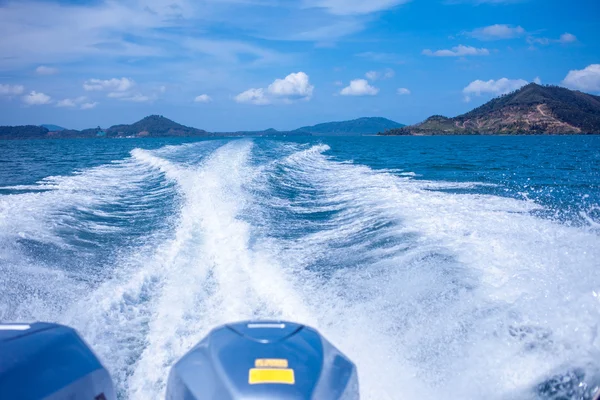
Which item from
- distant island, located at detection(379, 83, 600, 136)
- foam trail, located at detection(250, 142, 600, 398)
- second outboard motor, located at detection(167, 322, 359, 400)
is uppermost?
distant island, located at detection(379, 83, 600, 136)

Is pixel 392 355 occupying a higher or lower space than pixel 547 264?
lower

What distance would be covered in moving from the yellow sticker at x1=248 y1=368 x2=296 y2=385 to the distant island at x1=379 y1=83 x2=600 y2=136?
5075 inches

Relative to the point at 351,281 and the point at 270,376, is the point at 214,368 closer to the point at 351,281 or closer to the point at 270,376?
the point at 270,376

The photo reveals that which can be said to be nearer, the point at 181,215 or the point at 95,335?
the point at 95,335

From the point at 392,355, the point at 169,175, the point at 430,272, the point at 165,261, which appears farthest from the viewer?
the point at 169,175

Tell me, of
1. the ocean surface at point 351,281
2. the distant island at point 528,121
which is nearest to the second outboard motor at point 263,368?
the ocean surface at point 351,281

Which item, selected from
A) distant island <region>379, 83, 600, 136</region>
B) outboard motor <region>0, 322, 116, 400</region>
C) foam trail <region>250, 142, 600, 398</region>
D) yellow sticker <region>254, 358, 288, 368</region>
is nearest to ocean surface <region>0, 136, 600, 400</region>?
foam trail <region>250, 142, 600, 398</region>

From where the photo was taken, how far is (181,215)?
945 cm

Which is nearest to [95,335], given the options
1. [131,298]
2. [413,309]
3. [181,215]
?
[131,298]

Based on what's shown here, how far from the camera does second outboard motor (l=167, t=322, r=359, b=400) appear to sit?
226cm

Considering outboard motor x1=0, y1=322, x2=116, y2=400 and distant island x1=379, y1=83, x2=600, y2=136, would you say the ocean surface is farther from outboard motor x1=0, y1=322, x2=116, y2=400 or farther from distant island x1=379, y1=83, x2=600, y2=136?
distant island x1=379, y1=83, x2=600, y2=136

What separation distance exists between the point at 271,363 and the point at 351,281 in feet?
11.2

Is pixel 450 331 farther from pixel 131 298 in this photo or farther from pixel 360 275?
pixel 131 298

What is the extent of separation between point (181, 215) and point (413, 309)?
19.5 feet
